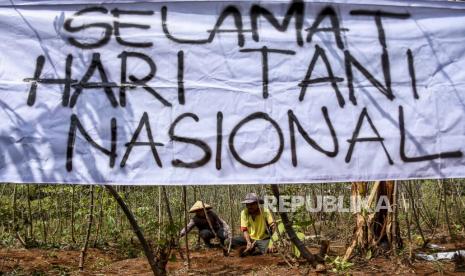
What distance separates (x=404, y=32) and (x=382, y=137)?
59 centimetres

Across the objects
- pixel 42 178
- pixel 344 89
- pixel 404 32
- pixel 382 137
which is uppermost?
pixel 404 32

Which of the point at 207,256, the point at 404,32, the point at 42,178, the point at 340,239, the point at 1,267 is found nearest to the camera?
the point at 42,178

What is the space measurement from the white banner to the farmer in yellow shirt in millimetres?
3636

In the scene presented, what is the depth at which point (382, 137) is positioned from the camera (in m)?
2.57

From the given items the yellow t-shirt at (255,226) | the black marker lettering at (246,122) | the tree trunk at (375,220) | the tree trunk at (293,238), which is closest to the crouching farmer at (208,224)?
the yellow t-shirt at (255,226)

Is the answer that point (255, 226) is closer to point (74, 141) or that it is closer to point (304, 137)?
point (304, 137)

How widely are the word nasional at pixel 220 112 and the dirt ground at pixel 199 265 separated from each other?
2.07 metres

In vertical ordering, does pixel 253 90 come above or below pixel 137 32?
below

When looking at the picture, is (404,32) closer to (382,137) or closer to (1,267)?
(382,137)

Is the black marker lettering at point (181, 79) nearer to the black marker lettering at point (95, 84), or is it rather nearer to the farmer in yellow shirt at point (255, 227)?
the black marker lettering at point (95, 84)

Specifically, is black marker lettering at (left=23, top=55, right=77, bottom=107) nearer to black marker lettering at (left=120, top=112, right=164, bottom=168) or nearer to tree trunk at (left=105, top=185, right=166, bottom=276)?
black marker lettering at (left=120, top=112, right=164, bottom=168)

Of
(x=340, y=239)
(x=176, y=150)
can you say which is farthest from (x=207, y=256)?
(x=176, y=150)

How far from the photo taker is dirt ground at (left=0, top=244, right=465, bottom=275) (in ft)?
15.4

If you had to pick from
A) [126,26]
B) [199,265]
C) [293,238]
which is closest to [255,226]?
[199,265]
